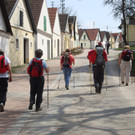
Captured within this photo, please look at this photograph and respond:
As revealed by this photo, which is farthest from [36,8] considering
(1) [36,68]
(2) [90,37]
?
(2) [90,37]

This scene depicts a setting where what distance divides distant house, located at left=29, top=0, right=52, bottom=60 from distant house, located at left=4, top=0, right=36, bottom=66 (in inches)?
45.9

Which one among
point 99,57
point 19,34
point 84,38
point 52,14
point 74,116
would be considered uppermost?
point 52,14

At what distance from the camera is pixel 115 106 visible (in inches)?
323

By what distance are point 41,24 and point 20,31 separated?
5.83 meters

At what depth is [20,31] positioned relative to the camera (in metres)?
24.9

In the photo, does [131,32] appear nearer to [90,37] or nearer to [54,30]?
[54,30]

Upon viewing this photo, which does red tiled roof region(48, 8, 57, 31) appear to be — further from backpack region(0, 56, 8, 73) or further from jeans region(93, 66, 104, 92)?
backpack region(0, 56, 8, 73)

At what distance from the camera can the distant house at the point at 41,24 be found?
29.3 meters

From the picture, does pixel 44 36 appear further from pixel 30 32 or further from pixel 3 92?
pixel 3 92

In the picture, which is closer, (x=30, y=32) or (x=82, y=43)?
(x=30, y=32)

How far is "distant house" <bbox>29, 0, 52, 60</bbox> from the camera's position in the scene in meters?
29.3

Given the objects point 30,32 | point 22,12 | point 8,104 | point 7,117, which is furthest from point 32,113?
point 30,32

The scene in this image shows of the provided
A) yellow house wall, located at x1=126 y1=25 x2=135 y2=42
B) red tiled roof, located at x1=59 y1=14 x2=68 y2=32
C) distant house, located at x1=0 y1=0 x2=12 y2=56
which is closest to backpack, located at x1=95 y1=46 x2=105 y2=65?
distant house, located at x1=0 y1=0 x2=12 y2=56

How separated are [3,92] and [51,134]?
2.89m
